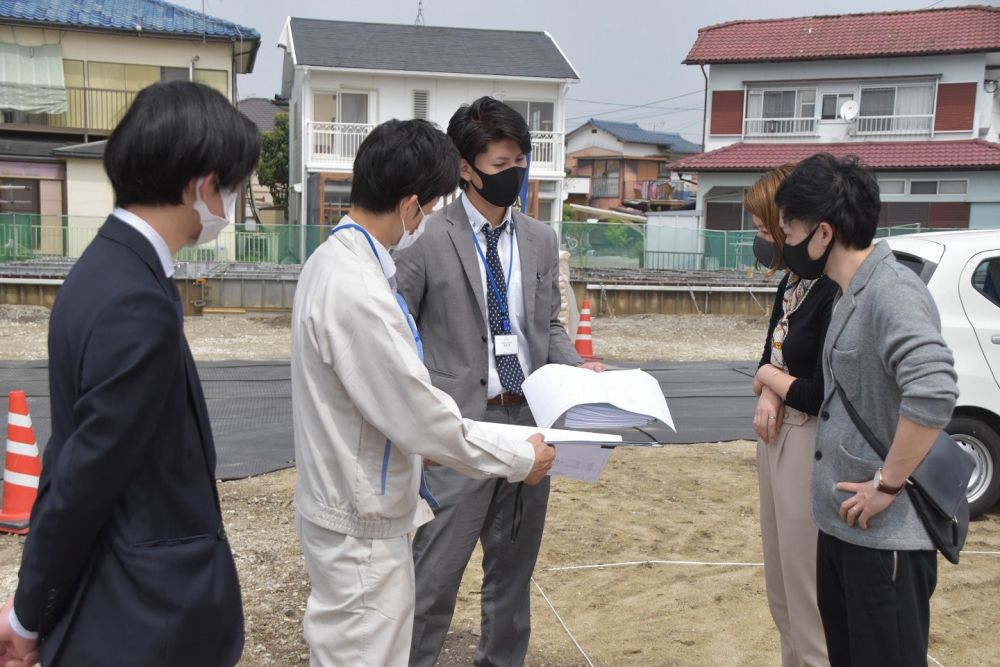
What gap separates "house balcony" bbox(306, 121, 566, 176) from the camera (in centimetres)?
2628

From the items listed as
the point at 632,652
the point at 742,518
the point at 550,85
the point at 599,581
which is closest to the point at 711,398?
the point at 742,518

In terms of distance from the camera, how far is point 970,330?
503 centimetres

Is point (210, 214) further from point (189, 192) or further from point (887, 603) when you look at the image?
point (887, 603)

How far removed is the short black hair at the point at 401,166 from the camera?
6.86ft

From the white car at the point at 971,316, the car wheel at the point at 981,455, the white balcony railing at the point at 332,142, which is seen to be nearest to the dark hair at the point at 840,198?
the white car at the point at 971,316

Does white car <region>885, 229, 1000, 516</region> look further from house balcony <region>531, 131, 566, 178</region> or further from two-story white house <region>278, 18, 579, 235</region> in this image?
house balcony <region>531, 131, 566, 178</region>

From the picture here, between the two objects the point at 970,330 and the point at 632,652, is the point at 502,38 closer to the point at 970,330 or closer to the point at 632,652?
the point at 970,330

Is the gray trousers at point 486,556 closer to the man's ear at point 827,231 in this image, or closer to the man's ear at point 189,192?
the man's ear at point 827,231

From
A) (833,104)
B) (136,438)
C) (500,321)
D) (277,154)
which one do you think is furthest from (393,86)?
(136,438)

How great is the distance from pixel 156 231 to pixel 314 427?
615mm

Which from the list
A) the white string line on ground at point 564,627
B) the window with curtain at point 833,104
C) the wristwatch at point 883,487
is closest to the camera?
the wristwatch at point 883,487

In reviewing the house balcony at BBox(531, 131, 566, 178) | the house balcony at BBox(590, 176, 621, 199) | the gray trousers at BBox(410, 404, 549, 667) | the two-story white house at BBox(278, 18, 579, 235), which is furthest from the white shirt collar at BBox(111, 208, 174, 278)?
the house balcony at BBox(590, 176, 621, 199)

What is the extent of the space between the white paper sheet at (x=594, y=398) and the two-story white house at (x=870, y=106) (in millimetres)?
26075

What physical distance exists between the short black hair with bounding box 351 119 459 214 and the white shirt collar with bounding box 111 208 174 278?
2.22 ft
